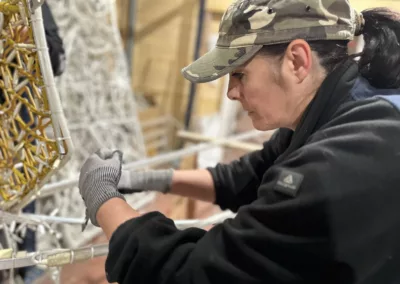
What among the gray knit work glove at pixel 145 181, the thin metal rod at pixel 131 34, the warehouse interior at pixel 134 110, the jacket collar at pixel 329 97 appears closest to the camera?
the jacket collar at pixel 329 97

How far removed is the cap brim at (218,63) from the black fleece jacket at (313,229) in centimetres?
16

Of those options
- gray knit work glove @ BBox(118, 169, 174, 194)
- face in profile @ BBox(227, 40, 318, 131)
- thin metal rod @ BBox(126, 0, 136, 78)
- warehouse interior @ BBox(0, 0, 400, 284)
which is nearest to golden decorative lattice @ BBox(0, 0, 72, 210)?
warehouse interior @ BBox(0, 0, 400, 284)

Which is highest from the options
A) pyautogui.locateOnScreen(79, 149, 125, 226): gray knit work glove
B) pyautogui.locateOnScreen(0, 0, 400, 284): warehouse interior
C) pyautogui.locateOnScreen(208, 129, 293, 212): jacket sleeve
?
pyautogui.locateOnScreen(79, 149, 125, 226): gray knit work glove

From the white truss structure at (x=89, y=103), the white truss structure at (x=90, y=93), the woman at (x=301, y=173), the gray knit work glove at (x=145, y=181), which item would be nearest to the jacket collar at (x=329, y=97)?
the woman at (x=301, y=173)

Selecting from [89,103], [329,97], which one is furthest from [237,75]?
[89,103]

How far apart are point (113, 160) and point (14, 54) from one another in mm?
266

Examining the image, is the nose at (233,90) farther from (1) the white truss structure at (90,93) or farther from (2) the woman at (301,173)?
(1) the white truss structure at (90,93)

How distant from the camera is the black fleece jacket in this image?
549 millimetres

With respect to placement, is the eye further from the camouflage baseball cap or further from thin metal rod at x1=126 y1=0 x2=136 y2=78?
thin metal rod at x1=126 y1=0 x2=136 y2=78

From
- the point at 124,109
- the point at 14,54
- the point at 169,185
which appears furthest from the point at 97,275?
the point at 124,109

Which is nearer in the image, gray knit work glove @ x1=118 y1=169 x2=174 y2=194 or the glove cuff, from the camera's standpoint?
the glove cuff

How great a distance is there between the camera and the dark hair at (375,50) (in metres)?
0.66

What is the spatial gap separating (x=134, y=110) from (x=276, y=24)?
185 centimetres

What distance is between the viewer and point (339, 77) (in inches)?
26.0
